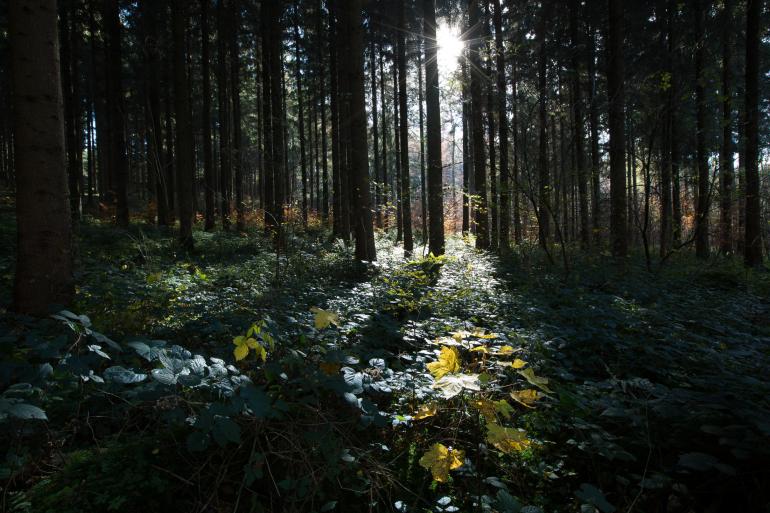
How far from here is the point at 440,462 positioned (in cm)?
197

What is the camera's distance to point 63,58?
12047 mm

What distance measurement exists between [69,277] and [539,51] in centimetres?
1571

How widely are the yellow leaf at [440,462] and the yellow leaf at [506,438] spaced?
0.22 metres

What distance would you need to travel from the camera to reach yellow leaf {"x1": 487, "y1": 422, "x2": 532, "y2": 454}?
200 cm

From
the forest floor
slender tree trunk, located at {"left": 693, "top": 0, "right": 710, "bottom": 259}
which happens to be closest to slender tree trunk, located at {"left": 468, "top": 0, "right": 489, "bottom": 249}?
slender tree trunk, located at {"left": 693, "top": 0, "right": 710, "bottom": 259}

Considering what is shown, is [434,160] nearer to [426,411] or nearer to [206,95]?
[426,411]

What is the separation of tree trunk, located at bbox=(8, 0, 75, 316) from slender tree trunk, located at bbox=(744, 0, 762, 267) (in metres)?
13.4

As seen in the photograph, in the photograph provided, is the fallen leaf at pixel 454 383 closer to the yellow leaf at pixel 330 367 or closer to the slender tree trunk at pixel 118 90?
the yellow leaf at pixel 330 367

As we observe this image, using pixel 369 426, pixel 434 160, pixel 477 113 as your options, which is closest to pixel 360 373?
pixel 369 426

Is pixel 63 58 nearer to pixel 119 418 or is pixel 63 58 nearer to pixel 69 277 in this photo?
pixel 69 277

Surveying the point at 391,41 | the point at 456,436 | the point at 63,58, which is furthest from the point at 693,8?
the point at 63,58

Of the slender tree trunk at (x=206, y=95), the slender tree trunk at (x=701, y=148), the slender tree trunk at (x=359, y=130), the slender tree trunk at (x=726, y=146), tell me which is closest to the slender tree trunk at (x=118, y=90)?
the slender tree trunk at (x=206, y=95)

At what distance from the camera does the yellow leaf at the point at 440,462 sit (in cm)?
193

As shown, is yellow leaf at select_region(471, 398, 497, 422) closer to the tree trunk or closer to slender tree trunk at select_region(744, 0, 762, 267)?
the tree trunk
